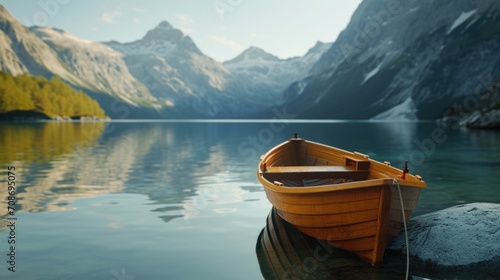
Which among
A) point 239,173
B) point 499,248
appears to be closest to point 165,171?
point 239,173

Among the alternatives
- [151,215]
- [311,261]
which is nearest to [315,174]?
[311,261]

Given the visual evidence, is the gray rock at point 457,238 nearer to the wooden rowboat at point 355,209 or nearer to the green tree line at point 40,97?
the wooden rowboat at point 355,209

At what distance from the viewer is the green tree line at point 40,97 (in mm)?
148625

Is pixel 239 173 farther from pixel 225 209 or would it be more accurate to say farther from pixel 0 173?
pixel 0 173

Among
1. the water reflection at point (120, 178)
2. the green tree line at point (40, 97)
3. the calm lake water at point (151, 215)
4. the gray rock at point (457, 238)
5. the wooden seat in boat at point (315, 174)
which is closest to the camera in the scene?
the gray rock at point (457, 238)

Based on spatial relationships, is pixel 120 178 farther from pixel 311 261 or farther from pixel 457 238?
pixel 457 238

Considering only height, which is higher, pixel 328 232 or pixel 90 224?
pixel 328 232

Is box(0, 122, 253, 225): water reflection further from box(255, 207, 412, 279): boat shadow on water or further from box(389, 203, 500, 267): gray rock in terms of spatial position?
box(389, 203, 500, 267): gray rock

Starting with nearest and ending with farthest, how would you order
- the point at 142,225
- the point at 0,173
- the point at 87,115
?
the point at 142,225, the point at 0,173, the point at 87,115

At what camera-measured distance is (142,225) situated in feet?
53.3

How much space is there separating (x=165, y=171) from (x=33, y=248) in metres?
18.4

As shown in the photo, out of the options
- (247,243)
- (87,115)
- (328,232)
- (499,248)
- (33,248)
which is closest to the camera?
(499,248)

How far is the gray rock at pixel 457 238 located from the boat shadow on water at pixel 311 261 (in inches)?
29.1

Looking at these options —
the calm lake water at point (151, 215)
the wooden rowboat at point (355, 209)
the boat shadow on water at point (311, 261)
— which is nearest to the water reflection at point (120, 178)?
the calm lake water at point (151, 215)
